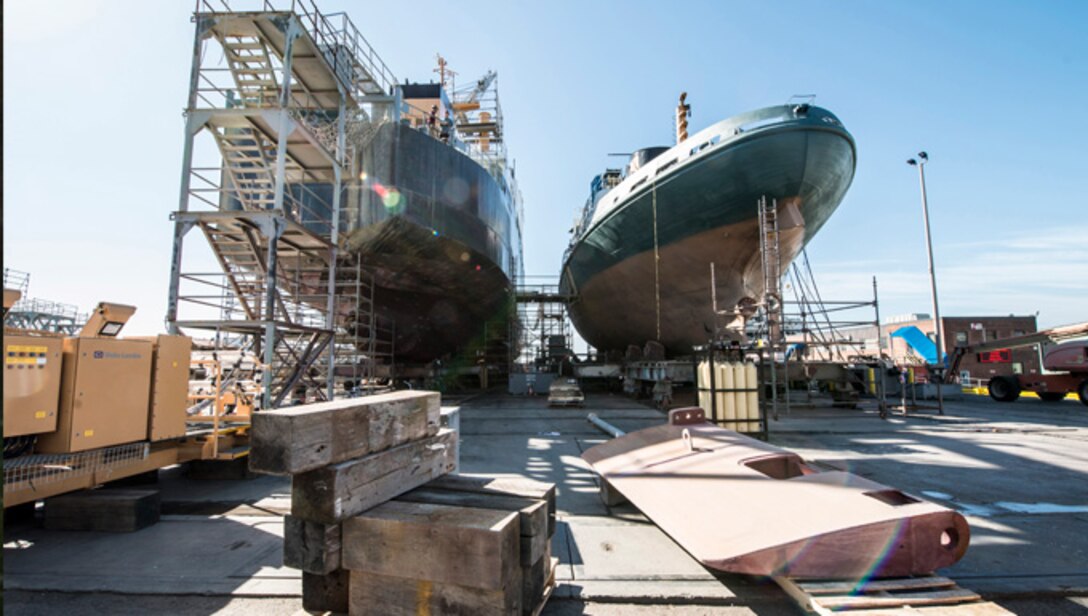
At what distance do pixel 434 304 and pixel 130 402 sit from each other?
38.0 feet

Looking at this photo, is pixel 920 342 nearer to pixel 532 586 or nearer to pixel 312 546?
pixel 532 586

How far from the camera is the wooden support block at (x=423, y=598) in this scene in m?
2.34

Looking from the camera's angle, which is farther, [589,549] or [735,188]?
[735,188]

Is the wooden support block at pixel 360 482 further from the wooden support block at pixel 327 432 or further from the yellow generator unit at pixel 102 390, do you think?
the yellow generator unit at pixel 102 390

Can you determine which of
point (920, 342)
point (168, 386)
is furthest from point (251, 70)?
point (920, 342)

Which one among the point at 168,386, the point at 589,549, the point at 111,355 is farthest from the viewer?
the point at 168,386

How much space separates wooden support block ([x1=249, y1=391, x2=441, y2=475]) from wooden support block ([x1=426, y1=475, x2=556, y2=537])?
1.23ft

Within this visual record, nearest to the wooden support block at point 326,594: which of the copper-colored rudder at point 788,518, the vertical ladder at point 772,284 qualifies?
the copper-colored rudder at point 788,518

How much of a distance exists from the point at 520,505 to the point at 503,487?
318 mm

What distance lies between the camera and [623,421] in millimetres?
10836

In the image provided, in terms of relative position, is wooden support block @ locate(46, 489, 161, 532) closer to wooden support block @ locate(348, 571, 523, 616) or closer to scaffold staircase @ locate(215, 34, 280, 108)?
wooden support block @ locate(348, 571, 523, 616)

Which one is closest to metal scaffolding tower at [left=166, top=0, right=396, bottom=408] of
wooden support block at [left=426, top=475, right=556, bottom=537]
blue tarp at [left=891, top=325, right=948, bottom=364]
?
wooden support block at [left=426, top=475, right=556, bottom=537]

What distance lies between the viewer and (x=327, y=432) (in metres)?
2.40

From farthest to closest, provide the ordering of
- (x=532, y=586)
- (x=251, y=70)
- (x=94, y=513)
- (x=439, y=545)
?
(x=251, y=70) → (x=94, y=513) → (x=532, y=586) → (x=439, y=545)
